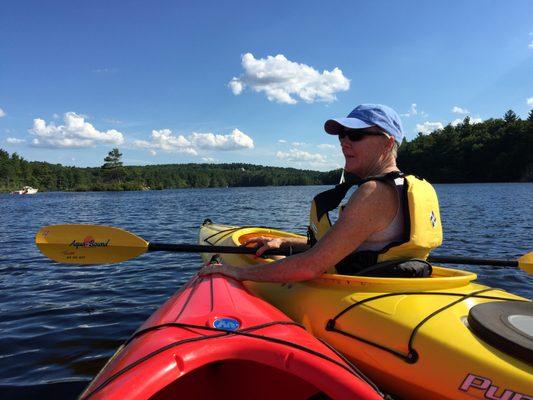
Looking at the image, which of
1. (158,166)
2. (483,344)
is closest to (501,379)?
(483,344)

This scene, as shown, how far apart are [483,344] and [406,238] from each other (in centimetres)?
76

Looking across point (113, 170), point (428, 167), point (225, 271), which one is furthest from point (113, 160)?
point (225, 271)

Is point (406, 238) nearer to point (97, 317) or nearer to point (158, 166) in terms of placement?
point (97, 317)

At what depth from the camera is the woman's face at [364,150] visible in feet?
9.13

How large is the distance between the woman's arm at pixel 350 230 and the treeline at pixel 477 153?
72.5m

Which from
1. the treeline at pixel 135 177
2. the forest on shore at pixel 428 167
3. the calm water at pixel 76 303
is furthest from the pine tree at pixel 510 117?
the calm water at pixel 76 303

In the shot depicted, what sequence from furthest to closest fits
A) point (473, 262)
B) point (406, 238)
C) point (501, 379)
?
point (473, 262) < point (406, 238) < point (501, 379)

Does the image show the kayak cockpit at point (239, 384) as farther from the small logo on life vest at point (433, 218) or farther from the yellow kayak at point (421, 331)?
the small logo on life vest at point (433, 218)

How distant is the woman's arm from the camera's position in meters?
2.51

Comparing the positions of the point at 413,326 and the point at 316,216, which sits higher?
the point at 316,216

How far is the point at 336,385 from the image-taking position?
68.1 inches

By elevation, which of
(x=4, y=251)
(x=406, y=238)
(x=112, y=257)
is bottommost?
(x=4, y=251)

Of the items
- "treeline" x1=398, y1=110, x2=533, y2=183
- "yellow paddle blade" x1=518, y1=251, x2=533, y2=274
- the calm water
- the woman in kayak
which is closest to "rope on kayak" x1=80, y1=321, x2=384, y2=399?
the woman in kayak

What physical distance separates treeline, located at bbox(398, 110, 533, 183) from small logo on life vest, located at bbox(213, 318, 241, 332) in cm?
7337
